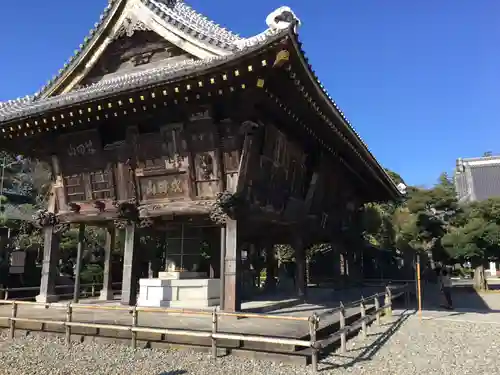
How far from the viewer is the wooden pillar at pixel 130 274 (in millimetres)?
10852

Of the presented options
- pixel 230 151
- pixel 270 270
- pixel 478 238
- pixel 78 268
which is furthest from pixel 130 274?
pixel 478 238

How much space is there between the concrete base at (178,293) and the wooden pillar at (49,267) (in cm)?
273

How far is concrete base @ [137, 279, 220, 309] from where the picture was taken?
1231cm

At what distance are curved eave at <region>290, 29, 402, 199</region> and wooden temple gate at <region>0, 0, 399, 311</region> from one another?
5 centimetres

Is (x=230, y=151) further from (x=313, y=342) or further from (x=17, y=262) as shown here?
(x=17, y=262)

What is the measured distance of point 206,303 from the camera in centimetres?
1230

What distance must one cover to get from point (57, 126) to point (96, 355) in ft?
22.6

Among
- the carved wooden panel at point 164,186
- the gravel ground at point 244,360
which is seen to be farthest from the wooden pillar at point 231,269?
the gravel ground at point 244,360

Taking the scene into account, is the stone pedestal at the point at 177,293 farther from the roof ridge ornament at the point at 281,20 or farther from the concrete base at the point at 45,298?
the roof ridge ornament at the point at 281,20

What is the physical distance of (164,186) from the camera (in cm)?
1098

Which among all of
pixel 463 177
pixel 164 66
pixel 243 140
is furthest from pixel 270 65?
pixel 463 177

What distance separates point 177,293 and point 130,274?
1955 millimetres

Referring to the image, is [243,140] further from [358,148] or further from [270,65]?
[358,148]

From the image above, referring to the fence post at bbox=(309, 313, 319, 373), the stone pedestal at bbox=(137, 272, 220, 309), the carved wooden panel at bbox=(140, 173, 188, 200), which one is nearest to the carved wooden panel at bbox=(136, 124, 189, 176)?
the carved wooden panel at bbox=(140, 173, 188, 200)
